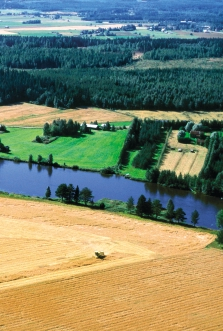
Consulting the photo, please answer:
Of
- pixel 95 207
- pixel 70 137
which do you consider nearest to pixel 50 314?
pixel 95 207

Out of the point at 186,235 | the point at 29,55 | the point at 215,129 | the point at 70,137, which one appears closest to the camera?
the point at 186,235

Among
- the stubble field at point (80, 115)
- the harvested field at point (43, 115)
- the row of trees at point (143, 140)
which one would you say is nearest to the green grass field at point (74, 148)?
the row of trees at point (143, 140)

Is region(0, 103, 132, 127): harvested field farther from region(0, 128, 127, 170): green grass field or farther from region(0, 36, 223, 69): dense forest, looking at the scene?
region(0, 36, 223, 69): dense forest

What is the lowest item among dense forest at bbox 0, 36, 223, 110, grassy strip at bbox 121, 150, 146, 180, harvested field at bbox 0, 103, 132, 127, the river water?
the river water

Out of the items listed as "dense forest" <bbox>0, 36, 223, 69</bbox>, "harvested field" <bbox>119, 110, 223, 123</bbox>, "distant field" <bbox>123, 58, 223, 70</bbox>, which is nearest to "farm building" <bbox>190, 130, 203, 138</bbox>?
"harvested field" <bbox>119, 110, 223, 123</bbox>

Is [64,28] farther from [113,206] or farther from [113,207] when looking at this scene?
[113,207]

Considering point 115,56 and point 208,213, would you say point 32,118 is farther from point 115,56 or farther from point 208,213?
point 115,56

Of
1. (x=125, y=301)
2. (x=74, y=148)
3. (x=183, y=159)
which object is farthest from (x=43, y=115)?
(x=125, y=301)
